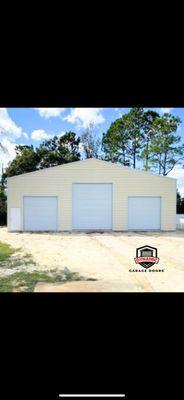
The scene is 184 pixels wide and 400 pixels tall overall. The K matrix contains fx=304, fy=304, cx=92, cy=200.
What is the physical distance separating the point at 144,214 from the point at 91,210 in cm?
140

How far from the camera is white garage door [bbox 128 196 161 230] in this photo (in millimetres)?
7488

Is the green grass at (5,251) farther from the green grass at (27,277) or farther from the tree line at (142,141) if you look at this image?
the tree line at (142,141)

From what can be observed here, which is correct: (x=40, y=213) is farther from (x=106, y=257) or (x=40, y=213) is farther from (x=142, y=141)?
(x=142, y=141)

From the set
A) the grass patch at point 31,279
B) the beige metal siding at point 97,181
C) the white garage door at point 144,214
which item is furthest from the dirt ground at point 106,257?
the beige metal siding at point 97,181

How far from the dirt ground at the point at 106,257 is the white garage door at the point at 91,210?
477 mm

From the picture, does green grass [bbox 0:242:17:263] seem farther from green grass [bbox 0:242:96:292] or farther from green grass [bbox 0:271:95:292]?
green grass [bbox 0:271:95:292]

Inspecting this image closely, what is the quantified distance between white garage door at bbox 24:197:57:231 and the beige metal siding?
0.43 ft

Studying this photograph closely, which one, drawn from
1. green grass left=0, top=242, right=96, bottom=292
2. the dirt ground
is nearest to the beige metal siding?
the dirt ground


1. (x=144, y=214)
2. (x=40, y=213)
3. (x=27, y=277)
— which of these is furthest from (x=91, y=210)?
(x=27, y=277)

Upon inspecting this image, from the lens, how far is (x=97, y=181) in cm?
789

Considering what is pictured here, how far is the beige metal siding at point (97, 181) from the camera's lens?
7379 millimetres
